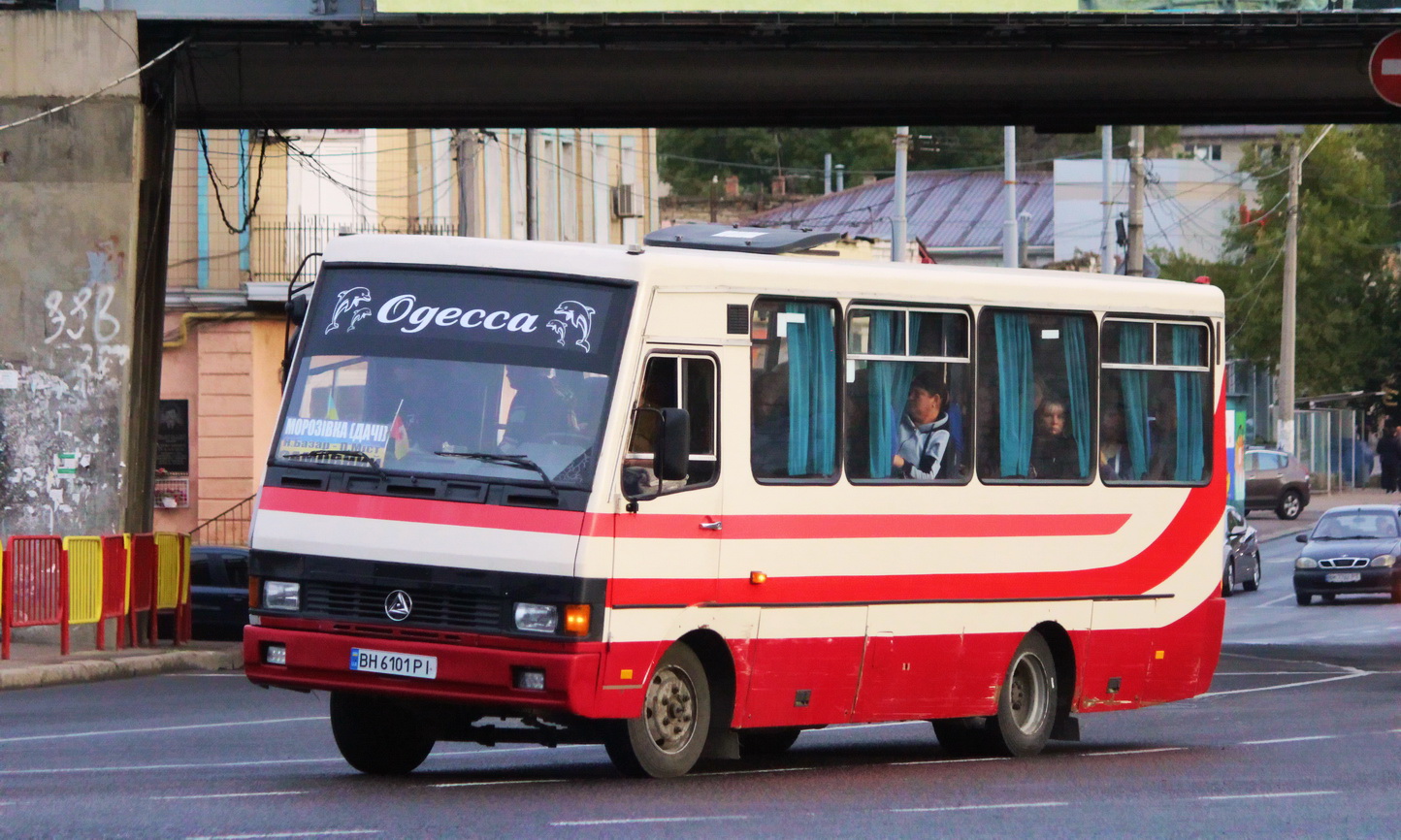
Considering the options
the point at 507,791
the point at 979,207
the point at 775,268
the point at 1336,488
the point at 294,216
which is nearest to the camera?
the point at 507,791

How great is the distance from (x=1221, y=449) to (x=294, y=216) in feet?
84.5

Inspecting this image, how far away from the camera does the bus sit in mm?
11008

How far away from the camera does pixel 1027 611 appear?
551 inches

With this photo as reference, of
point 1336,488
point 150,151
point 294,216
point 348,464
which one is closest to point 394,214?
point 294,216

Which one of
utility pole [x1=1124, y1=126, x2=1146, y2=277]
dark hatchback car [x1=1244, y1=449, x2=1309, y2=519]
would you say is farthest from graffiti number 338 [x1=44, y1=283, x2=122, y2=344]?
dark hatchback car [x1=1244, y1=449, x2=1309, y2=519]

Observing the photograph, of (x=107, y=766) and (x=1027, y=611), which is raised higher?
(x=1027, y=611)

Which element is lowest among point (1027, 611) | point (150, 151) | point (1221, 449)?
point (1027, 611)

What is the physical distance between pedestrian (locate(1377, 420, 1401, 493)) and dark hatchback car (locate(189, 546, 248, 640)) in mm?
43620

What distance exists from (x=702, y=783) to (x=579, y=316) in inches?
98.2

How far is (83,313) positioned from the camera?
74.7 ft

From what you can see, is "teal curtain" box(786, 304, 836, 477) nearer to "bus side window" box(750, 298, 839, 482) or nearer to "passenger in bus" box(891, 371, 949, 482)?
"bus side window" box(750, 298, 839, 482)

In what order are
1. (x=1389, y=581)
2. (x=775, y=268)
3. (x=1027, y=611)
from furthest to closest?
(x=1389, y=581)
(x=1027, y=611)
(x=775, y=268)

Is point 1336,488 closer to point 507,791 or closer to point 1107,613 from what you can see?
point 1107,613

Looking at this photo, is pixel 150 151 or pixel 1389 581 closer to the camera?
pixel 150 151
